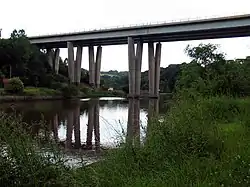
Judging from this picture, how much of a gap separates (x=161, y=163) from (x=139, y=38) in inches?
2683

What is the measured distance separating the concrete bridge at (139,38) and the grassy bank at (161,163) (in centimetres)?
5193

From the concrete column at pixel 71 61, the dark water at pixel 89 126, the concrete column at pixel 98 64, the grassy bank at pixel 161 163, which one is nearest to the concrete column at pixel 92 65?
the concrete column at pixel 98 64

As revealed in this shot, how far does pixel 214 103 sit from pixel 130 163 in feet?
21.4

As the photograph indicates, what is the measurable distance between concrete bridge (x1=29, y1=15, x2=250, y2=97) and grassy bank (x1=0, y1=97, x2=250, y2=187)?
5193 cm

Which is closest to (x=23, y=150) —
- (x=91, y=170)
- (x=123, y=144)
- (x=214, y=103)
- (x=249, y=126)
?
(x=91, y=170)

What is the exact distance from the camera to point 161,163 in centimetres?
644

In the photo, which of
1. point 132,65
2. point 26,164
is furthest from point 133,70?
point 26,164

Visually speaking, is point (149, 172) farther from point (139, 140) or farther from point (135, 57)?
point (135, 57)

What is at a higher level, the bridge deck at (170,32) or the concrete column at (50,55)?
the bridge deck at (170,32)

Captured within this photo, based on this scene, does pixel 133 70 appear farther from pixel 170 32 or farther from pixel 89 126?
pixel 89 126

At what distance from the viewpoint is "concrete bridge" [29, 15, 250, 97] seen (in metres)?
60.0

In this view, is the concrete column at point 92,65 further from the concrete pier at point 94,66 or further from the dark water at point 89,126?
the dark water at point 89,126

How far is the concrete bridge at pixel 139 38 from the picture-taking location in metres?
60.0

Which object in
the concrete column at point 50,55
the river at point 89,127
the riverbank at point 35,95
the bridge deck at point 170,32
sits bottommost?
the river at point 89,127
